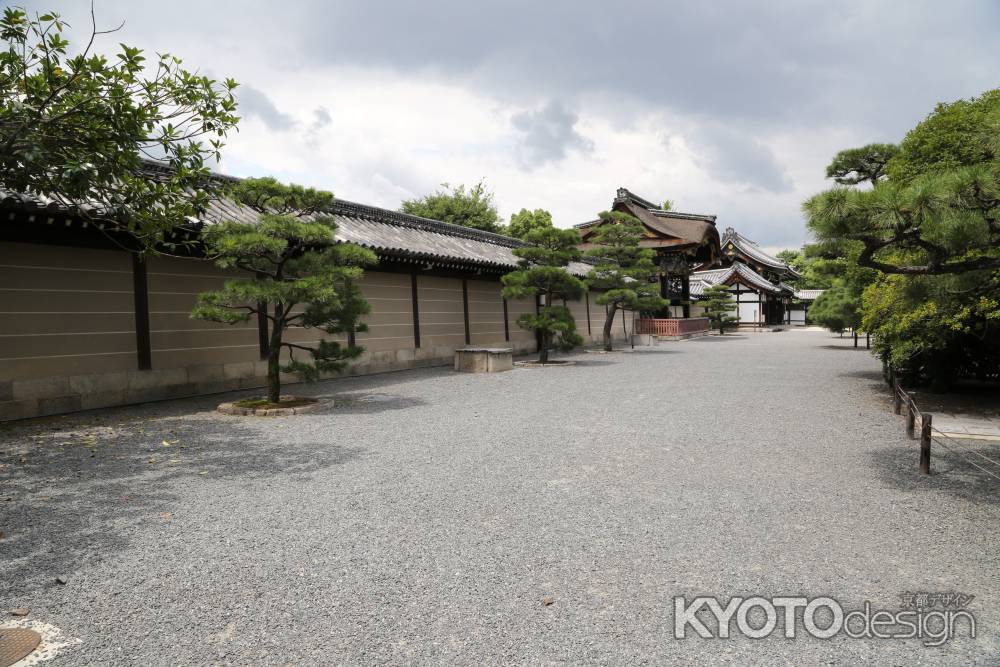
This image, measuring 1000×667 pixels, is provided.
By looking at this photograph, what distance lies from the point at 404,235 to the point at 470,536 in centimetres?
1255

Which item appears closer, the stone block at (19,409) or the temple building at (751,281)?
the stone block at (19,409)

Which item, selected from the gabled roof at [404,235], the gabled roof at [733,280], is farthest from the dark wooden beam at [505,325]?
the gabled roof at [733,280]

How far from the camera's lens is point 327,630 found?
2584mm

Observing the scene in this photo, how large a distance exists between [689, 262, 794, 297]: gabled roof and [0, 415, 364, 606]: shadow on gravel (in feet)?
116

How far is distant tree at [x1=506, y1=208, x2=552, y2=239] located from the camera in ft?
119

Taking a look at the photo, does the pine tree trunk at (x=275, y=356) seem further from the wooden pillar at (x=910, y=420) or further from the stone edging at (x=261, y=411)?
the wooden pillar at (x=910, y=420)

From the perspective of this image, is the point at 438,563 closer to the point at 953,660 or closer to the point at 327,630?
the point at 327,630

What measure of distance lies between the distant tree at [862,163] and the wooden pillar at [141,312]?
35.3ft

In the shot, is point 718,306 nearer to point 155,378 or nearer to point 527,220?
point 527,220

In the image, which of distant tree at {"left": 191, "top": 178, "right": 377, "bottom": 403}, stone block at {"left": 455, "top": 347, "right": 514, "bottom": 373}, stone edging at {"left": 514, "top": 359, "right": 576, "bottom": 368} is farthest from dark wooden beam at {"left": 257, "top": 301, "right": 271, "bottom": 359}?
stone edging at {"left": 514, "top": 359, "right": 576, "bottom": 368}

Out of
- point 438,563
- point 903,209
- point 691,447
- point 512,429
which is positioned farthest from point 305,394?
point 903,209

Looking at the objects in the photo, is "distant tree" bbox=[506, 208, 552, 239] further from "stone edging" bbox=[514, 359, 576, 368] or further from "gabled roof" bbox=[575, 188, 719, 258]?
"stone edging" bbox=[514, 359, 576, 368]

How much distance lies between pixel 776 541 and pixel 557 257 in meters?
11.5

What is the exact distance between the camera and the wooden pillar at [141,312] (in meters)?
8.73
